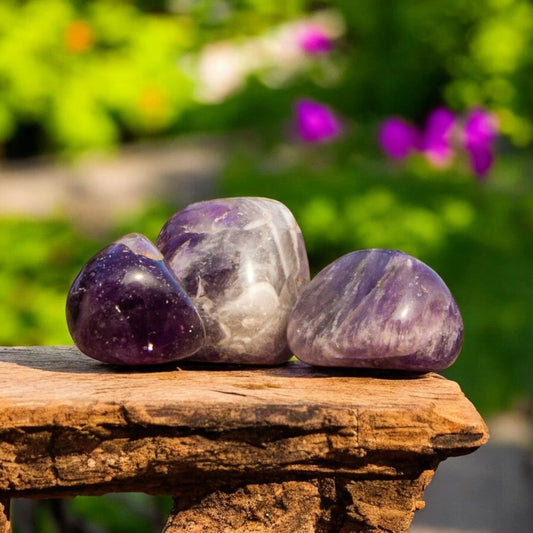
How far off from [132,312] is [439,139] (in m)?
4.47


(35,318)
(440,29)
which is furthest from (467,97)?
(35,318)

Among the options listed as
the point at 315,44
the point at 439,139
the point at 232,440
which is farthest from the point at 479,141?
the point at 232,440

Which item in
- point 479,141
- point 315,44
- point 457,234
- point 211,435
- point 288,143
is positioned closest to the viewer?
point 211,435

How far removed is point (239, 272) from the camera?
201 centimetres

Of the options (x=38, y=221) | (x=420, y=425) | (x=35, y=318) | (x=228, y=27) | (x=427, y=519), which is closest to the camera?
(x=420, y=425)

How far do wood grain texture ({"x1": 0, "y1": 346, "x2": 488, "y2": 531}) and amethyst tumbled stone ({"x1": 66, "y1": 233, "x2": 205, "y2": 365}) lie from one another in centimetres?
9

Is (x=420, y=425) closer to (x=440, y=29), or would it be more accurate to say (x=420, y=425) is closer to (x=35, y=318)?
(x=35, y=318)

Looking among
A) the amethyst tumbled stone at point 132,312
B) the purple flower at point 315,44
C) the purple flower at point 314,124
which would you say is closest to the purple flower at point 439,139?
the purple flower at point 314,124

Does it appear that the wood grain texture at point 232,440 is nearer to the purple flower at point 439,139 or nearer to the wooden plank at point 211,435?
the wooden plank at point 211,435

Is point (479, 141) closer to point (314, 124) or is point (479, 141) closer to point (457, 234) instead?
point (457, 234)

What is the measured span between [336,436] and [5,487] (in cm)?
55

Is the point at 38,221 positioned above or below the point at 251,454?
below

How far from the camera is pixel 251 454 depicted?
175 centimetres

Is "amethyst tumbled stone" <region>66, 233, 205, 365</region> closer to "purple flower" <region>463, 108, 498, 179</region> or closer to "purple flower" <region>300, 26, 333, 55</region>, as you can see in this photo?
"purple flower" <region>463, 108, 498, 179</region>
